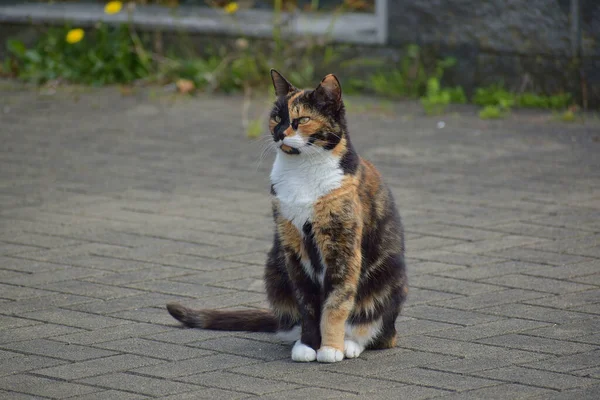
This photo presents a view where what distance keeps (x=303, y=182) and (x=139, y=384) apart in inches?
38.9

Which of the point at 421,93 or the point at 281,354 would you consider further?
the point at 421,93

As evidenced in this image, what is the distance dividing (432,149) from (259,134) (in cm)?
145

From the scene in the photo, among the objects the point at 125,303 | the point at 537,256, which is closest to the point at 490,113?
the point at 537,256

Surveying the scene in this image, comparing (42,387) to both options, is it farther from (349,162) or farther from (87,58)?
(87,58)

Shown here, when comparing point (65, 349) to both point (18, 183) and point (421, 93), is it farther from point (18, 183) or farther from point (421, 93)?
point (421, 93)

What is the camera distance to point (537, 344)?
156 inches

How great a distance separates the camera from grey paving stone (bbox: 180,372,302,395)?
3529mm

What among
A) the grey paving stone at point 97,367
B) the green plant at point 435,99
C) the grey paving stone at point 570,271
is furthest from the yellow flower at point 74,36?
the grey paving stone at point 97,367

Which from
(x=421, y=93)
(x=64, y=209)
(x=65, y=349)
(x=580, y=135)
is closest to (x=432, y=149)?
(x=580, y=135)

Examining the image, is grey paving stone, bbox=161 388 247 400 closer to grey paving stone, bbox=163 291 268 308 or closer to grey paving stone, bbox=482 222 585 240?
grey paving stone, bbox=163 291 268 308

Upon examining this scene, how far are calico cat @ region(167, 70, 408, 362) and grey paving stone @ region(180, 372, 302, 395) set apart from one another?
26 cm

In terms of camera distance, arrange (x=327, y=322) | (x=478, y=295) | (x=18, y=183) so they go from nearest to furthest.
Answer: (x=327, y=322) → (x=478, y=295) → (x=18, y=183)

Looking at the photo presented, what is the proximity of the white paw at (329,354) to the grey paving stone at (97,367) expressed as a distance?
2.10 ft

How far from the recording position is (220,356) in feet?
12.8
